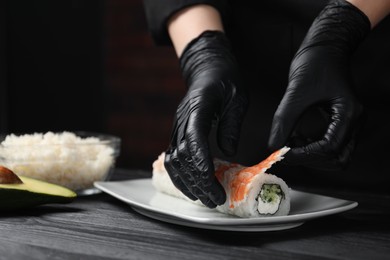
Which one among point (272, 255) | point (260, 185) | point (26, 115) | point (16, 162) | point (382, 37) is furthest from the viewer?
point (26, 115)

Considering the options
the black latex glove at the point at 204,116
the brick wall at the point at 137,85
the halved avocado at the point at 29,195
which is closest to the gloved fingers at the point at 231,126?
the black latex glove at the point at 204,116

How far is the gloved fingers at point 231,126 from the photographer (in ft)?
3.78

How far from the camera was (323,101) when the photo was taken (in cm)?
111

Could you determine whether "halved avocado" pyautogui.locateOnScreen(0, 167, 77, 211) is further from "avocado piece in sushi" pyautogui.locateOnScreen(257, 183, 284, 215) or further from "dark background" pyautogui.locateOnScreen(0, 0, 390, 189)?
"dark background" pyautogui.locateOnScreen(0, 0, 390, 189)

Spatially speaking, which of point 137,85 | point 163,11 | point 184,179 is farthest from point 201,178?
point 137,85

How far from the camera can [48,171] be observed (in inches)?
51.4

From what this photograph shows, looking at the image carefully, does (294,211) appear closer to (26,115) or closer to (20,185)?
(20,185)

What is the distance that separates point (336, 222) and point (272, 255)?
0.25 m

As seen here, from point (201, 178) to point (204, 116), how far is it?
0.45 ft

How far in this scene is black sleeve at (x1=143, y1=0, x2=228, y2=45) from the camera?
4.71ft

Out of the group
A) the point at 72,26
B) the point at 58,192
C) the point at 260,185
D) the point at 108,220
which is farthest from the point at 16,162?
the point at 72,26

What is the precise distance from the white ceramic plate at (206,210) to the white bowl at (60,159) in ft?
0.19

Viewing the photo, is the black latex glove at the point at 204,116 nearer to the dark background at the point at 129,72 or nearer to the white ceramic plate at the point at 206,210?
the white ceramic plate at the point at 206,210

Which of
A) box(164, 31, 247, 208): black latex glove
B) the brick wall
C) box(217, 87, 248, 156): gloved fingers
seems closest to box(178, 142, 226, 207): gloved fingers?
box(164, 31, 247, 208): black latex glove
